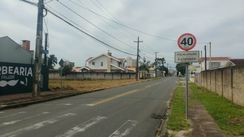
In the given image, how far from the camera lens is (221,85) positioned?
25750 millimetres

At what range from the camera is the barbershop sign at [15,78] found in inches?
973

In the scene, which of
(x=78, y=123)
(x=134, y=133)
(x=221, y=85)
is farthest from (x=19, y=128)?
→ (x=221, y=85)

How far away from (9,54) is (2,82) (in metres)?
12.2

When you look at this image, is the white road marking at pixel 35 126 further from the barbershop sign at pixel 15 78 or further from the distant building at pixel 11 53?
the distant building at pixel 11 53

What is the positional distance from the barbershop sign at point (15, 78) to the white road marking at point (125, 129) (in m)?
13.8

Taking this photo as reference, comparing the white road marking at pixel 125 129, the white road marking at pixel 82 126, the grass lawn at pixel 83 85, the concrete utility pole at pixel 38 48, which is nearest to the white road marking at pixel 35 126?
the white road marking at pixel 82 126

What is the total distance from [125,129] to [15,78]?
16.4 m

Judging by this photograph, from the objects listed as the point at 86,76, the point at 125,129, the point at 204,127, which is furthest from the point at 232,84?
the point at 86,76

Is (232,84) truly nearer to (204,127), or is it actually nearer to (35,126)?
(204,127)

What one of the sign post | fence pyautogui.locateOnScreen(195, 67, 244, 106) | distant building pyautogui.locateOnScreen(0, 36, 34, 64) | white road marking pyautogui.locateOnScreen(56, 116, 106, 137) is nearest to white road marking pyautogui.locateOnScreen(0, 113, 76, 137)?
white road marking pyautogui.locateOnScreen(56, 116, 106, 137)

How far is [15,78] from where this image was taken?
2617cm

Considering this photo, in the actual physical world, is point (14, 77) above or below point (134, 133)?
above

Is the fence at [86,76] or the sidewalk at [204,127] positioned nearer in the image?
the sidewalk at [204,127]

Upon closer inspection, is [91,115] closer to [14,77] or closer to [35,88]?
[35,88]
